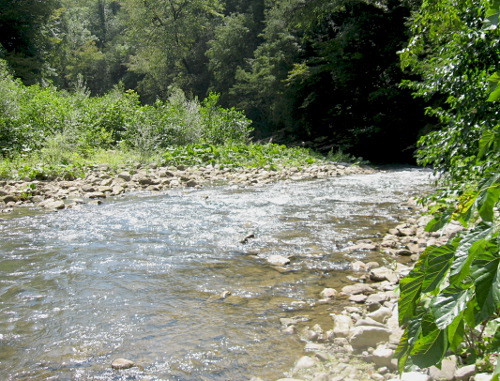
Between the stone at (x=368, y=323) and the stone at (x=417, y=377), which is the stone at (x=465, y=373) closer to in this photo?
the stone at (x=417, y=377)

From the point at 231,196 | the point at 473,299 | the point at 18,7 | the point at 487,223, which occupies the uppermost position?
the point at 18,7

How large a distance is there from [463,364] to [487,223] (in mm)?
1621

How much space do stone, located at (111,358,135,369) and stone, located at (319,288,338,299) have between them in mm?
1811

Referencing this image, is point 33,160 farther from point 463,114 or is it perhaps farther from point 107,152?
point 463,114

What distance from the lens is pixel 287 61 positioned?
72.8 ft

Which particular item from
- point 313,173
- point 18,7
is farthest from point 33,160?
point 18,7

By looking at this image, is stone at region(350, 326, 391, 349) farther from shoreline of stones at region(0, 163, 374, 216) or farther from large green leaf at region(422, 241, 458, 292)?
shoreline of stones at region(0, 163, 374, 216)


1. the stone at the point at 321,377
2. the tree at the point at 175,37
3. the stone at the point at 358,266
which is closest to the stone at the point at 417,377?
the stone at the point at 321,377

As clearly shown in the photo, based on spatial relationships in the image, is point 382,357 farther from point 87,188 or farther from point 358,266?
point 87,188

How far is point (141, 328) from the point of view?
10.7 ft

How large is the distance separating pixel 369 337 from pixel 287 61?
68.0ft

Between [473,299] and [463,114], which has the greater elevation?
[463,114]

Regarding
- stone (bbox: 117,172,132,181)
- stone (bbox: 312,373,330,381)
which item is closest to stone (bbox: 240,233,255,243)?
stone (bbox: 312,373,330,381)

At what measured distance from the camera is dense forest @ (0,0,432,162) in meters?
18.8
